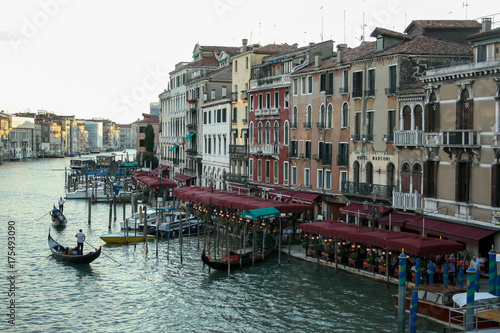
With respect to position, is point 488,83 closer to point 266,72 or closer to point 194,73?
point 266,72

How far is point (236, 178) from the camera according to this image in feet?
145

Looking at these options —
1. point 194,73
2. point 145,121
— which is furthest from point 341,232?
point 145,121

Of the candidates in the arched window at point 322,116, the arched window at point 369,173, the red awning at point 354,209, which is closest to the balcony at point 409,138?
the arched window at point 369,173

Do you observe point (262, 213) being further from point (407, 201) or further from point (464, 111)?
point (464, 111)

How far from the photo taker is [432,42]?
28469mm

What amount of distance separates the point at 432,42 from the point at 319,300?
41.8 ft

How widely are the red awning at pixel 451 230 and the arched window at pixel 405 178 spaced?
169 centimetres

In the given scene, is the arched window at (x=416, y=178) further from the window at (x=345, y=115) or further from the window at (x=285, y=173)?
the window at (x=285, y=173)

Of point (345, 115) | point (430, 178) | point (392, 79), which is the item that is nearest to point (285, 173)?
point (345, 115)

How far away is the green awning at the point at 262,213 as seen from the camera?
2919cm

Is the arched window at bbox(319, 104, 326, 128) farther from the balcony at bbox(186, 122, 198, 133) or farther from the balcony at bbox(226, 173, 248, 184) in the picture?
the balcony at bbox(186, 122, 198, 133)

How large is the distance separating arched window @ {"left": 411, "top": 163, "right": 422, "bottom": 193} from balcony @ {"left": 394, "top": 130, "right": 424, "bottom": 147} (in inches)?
35.4

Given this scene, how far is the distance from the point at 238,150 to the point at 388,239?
21774 millimetres

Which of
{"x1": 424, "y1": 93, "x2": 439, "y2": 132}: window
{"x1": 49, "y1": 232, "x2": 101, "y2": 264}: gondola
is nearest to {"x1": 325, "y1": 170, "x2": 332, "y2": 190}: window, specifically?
{"x1": 424, "y1": 93, "x2": 439, "y2": 132}: window
